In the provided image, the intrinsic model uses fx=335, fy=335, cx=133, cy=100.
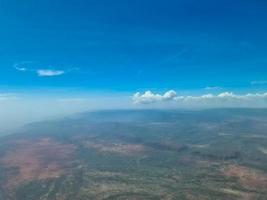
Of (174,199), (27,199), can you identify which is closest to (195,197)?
(174,199)

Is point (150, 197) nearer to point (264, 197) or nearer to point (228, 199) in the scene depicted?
point (228, 199)

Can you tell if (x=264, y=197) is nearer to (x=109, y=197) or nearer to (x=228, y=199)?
(x=228, y=199)

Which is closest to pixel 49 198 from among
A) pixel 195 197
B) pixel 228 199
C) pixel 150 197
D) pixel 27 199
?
pixel 27 199

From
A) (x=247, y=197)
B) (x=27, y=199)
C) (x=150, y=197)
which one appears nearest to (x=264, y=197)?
(x=247, y=197)

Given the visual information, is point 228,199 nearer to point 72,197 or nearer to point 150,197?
point 150,197

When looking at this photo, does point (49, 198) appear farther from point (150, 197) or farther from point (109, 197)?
point (150, 197)

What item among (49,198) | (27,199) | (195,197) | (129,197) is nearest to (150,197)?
(129,197)
